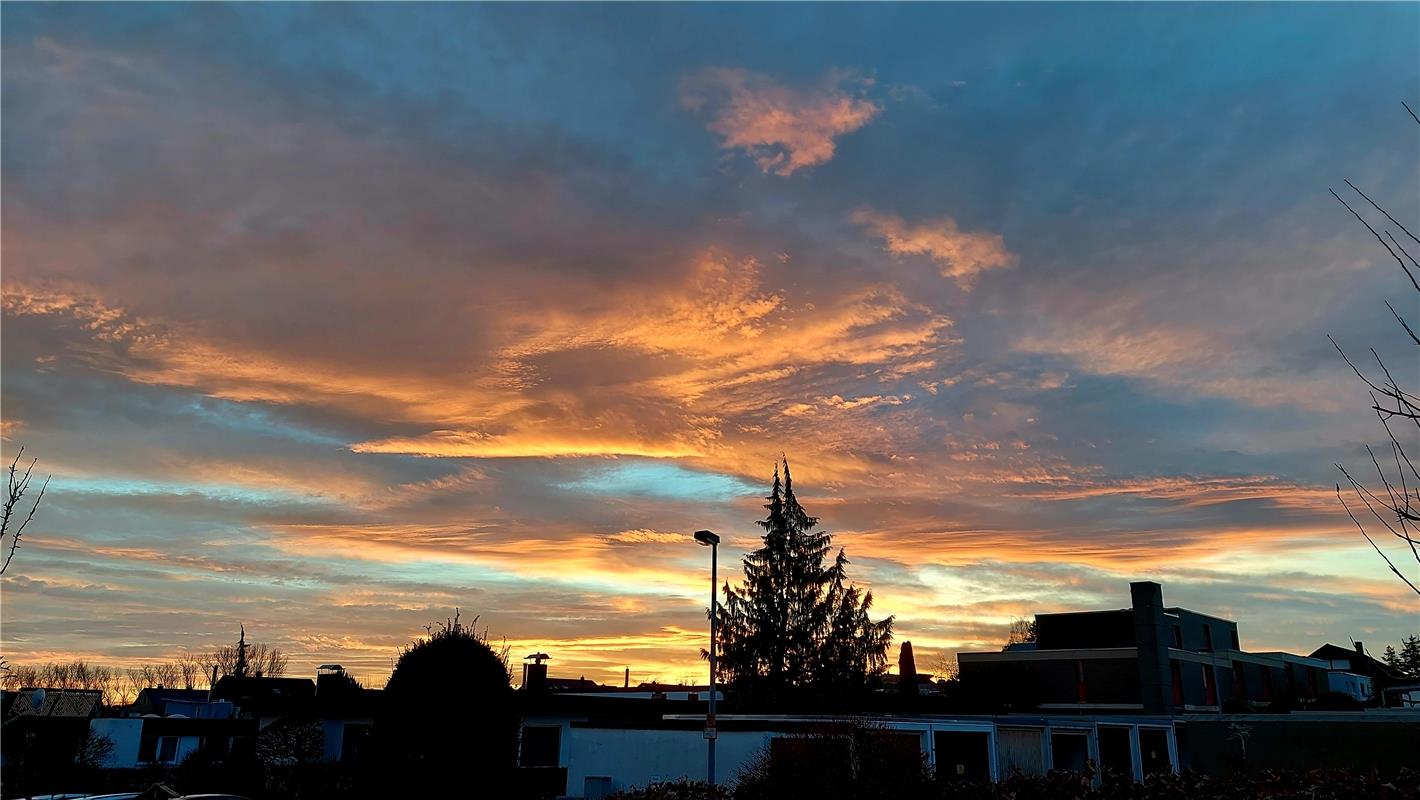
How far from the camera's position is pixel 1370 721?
4228cm

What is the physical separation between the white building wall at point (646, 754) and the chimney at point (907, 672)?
3378 centimetres

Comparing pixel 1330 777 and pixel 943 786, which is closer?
pixel 1330 777

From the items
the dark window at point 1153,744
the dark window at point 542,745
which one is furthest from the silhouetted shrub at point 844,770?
the dark window at point 1153,744

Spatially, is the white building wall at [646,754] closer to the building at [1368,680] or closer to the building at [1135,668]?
the building at [1135,668]

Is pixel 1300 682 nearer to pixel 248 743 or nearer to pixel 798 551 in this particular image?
pixel 798 551

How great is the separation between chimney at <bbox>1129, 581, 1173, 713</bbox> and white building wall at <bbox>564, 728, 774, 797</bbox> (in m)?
42.7

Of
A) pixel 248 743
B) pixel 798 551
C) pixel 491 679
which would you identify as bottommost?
pixel 248 743

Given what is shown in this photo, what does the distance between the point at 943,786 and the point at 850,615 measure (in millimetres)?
47522

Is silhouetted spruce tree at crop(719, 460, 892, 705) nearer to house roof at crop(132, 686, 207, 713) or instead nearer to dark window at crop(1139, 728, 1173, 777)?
dark window at crop(1139, 728, 1173, 777)

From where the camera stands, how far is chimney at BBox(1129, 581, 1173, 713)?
63219 millimetres

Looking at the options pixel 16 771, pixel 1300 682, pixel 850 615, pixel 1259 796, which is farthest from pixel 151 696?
pixel 1300 682

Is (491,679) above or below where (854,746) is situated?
above

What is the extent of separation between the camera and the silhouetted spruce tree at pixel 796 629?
64.2m

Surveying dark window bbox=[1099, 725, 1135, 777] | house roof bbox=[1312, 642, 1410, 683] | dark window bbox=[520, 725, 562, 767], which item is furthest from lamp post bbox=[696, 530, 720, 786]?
house roof bbox=[1312, 642, 1410, 683]
